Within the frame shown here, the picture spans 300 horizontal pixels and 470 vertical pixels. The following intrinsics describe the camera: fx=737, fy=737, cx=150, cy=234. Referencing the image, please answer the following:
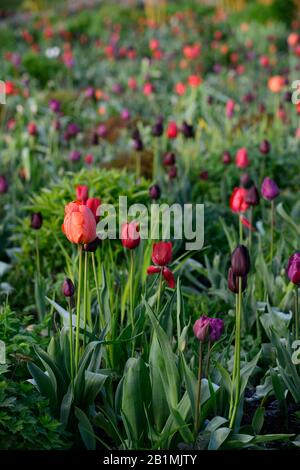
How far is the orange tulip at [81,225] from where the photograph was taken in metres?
2.12

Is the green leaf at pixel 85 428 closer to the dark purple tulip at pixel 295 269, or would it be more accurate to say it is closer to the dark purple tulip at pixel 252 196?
the dark purple tulip at pixel 295 269

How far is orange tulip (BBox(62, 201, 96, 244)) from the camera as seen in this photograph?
2.12 m

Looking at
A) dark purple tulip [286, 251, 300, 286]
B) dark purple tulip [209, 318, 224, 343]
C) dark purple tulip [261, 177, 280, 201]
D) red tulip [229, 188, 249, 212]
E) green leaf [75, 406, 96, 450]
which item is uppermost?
dark purple tulip [261, 177, 280, 201]

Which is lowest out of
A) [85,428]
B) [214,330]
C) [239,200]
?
[85,428]

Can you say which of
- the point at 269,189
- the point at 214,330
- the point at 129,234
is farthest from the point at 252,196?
the point at 214,330

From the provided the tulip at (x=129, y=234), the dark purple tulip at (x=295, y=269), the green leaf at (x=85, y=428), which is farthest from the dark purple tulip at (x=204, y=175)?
the green leaf at (x=85, y=428)

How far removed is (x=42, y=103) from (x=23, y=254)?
3.63m

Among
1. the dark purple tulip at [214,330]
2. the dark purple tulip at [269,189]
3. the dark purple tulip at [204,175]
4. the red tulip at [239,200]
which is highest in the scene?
the dark purple tulip at [204,175]

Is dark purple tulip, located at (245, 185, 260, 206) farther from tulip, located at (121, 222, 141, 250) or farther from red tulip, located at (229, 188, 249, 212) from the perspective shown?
tulip, located at (121, 222, 141, 250)

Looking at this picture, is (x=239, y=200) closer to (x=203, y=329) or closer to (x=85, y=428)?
(x=203, y=329)

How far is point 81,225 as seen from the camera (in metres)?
2.13

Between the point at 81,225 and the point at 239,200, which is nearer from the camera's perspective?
the point at 81,225

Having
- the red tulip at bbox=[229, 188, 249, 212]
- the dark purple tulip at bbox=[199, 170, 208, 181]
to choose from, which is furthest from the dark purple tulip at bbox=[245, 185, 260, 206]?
the dark purple tulip at bbox=[199, 170, 208, 181]
